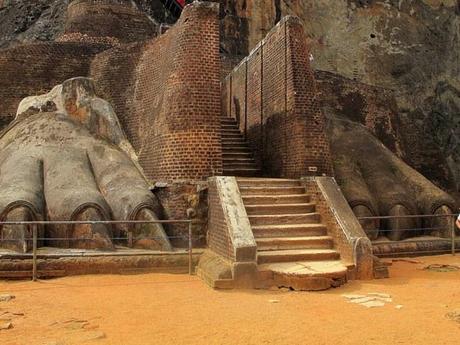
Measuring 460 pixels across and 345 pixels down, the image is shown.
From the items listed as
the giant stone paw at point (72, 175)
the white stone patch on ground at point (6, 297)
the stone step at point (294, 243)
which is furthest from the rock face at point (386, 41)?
the white stone patch on ground at point (6, 297)

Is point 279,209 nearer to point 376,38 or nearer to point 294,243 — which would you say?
point 294,243

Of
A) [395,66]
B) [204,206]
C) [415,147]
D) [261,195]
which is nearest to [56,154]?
[204,206]

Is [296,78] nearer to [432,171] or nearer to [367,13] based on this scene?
[432,171]

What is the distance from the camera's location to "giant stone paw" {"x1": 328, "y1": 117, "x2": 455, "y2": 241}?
12.4 meters

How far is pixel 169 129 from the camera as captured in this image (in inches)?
414

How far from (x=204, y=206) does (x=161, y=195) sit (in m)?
1.00

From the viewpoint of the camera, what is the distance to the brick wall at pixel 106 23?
821 inches

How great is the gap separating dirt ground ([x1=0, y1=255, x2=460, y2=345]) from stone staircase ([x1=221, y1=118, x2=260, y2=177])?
4699 mm

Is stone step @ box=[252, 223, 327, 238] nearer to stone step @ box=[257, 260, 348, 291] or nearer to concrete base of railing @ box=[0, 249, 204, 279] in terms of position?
stone step @ box=[257, 260, 348, 291]

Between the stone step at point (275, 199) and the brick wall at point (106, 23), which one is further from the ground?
the brick wall at point (106, 23)

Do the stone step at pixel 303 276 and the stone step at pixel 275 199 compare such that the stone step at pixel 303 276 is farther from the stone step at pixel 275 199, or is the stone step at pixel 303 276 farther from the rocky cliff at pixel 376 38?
the rocky cliff at pixel 376 38

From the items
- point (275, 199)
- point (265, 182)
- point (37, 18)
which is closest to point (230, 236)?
point (275, 199)

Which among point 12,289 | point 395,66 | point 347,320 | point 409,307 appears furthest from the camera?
point 395,66

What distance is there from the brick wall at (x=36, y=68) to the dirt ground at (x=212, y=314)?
855 cm
